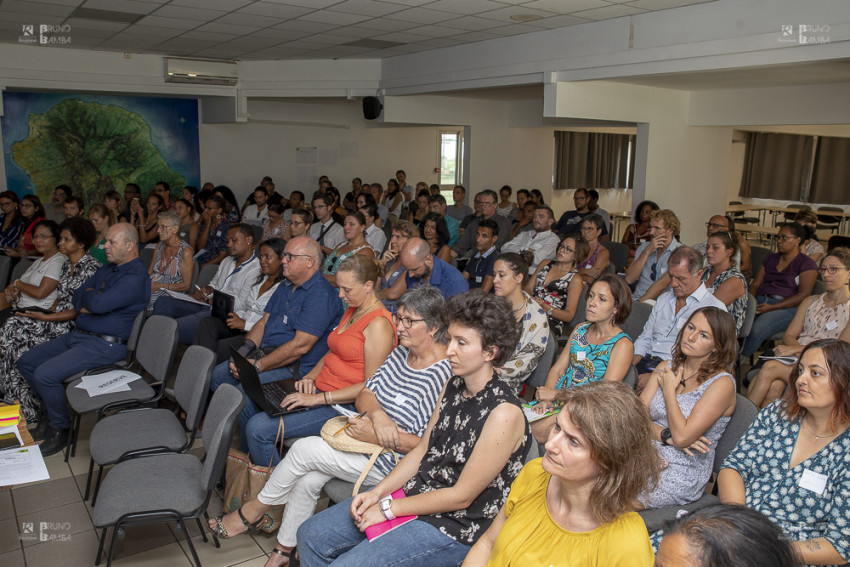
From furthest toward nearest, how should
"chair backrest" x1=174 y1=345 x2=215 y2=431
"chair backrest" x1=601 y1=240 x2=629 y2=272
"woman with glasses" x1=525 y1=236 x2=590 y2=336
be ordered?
"chair backrest" x1=601 y1=240 x2=629 y2=272 → "woman with glasses" x1=525 y1=236 x2=590 y2=336 → "chair backrest" x1=174 y1=345 x2=215 y2=431

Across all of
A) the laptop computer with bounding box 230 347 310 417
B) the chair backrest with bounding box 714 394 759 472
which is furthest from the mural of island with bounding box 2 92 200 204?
the chair backrest with bounding box 714 394 759 472

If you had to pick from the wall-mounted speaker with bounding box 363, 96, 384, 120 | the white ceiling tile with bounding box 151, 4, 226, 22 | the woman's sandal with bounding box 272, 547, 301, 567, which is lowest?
the woman's sandal with bounding box 272, 547, 301, 567

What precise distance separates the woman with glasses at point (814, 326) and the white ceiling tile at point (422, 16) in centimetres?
400

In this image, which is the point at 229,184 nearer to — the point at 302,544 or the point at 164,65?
the point at 164,65

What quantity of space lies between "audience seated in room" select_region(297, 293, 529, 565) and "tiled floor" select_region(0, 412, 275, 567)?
0.81 m

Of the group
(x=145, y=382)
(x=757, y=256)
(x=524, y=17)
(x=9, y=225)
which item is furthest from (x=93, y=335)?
(x=757, y=256)

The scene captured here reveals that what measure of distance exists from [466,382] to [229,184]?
9904 millimetres

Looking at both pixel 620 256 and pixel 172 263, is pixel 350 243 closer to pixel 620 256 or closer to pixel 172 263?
pixel 172 263

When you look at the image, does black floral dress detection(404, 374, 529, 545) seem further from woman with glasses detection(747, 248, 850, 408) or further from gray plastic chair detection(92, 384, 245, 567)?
woman with glasses detection(747, 248, 850, 408)

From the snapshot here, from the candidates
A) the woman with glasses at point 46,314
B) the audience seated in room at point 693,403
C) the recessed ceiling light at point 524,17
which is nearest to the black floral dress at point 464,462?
the audience seated in room at point 693,403

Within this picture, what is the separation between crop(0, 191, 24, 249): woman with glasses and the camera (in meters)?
7.30

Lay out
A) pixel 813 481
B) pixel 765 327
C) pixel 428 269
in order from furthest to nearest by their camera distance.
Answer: pixel 765 327, pixel 428 269, pixel 813 481

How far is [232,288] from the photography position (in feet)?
16.3
